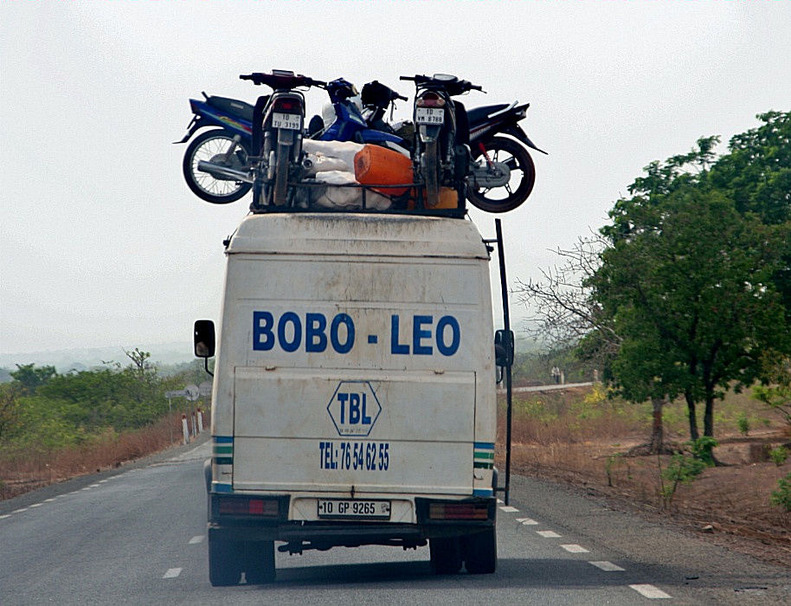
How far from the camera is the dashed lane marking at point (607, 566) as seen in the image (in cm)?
1108

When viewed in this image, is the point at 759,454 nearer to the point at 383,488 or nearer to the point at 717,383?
the point at 717,383

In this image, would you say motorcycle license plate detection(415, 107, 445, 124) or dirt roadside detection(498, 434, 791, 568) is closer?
motorcycle license plate detection(415, 107, 445, 124)

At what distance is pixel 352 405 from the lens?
31.5ft

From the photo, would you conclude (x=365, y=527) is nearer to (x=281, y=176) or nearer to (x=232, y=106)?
(x=281, y=176)

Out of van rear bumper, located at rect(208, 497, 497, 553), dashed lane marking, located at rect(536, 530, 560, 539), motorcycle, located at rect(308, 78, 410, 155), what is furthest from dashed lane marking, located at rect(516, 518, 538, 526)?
van rear bumper, located at rect(208, 497, 497, 553)

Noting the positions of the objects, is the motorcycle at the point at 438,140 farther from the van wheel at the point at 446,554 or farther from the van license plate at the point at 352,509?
the van wheel at the point at 446,554

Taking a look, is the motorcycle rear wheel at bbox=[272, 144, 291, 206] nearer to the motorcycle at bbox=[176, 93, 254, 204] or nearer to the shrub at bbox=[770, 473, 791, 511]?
the motorcycle at bbox=[176, 93, 254, 204]

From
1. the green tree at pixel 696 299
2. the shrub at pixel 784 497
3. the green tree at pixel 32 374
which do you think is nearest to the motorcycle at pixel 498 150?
the shrub at pixel 784 497

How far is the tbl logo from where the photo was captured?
9578mm

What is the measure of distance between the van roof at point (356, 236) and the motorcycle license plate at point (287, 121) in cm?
110

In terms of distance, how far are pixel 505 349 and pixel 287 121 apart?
268 centimetres

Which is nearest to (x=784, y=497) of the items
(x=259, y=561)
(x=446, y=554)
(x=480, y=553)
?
(x=446, y=554)

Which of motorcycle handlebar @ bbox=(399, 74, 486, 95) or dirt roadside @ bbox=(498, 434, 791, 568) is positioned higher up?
motorcycle handlebar @ bbox=(399, 74, 486, 95)

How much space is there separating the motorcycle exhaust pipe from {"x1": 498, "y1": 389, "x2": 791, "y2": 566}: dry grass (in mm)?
6254
